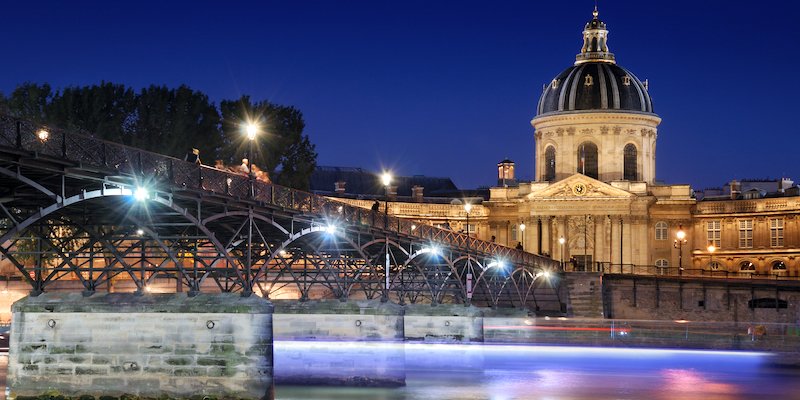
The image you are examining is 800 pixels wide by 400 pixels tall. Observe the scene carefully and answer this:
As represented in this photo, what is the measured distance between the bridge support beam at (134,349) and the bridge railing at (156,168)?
440cm

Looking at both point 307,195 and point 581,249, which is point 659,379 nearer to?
point 307,195

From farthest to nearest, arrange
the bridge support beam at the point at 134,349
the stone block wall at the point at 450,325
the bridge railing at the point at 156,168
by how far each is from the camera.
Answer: the stone block wall at the point at 450,325, the bridge support beam at the point at 134,349, the bridge railing at the point at 156,168

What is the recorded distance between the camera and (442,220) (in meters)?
145

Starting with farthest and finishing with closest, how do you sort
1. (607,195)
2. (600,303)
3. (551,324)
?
1. (607,195)
2. (600,303)
3. (551,324)

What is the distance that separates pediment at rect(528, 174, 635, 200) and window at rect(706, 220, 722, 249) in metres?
9.94

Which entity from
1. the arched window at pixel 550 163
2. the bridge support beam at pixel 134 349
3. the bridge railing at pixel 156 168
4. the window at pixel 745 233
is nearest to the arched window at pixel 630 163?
the arched window at pixel 550 163

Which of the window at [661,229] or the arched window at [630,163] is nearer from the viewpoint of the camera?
the window at [661,229]

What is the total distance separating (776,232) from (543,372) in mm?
76826

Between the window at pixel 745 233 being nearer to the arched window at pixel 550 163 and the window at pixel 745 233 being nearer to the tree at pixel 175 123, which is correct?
the arched window at pixel 550 163

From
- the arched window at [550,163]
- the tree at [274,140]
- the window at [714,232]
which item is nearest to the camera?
the tree at [274,140]

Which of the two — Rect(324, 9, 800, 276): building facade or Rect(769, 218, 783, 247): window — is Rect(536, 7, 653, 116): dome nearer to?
Rect(324, 9, 800, 276): building facade

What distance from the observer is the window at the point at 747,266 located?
5384 inches

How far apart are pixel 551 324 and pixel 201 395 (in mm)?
40284

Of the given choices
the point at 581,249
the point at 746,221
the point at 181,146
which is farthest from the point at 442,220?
the point at 181,146
